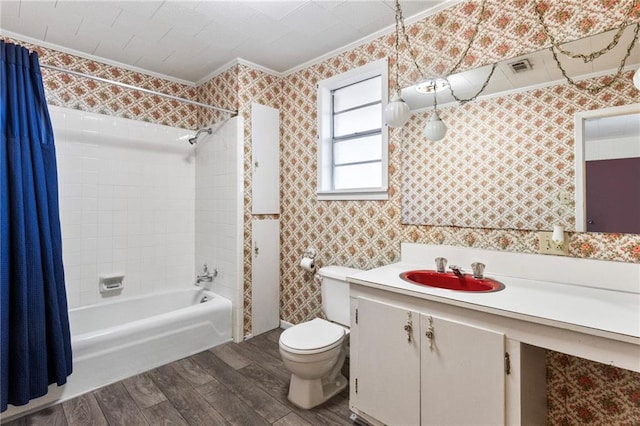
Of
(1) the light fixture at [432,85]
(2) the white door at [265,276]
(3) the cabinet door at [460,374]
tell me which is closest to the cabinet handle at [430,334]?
(3) the cabinet door at [460,374]

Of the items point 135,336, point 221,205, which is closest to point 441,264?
point 221,205

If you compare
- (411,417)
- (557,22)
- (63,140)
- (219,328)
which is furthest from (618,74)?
(63,140)

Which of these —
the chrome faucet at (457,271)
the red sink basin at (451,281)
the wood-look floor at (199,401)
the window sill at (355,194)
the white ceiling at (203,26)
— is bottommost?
the wood-look floor at (199,401)

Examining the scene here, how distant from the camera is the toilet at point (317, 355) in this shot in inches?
72.3

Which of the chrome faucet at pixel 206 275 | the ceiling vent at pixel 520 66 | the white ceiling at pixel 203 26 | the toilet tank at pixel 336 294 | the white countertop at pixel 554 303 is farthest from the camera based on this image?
the chrome faucet at pixel 206 275

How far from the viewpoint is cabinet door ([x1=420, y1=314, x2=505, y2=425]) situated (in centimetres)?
127

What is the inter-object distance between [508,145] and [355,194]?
1076 millimetres

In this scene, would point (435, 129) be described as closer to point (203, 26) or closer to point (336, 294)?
point (336, 294)

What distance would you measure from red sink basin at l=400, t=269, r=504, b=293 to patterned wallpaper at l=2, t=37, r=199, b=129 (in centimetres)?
285

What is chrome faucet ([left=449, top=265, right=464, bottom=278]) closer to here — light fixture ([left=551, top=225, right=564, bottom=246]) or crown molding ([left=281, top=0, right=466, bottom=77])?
light fixture ([left=551, top=225, right=564, bottom=246])

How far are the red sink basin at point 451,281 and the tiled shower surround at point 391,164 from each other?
25 cm

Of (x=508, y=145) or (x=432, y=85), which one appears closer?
(x=508, y=145)

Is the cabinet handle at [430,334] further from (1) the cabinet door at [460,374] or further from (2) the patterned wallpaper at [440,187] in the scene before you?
(2) the patterned wallpaper at [440,187]

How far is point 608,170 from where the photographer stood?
1504 mm
